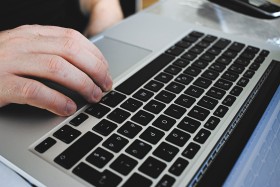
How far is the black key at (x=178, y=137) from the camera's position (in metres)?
0.33

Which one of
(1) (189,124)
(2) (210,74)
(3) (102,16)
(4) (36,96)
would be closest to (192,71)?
(2) (210,74)

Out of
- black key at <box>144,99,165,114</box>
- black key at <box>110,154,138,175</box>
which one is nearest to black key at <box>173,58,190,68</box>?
black key at <box>144,99,165,114</box>

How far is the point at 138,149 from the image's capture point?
1.04 feet

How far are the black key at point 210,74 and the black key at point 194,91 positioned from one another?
0.12ft

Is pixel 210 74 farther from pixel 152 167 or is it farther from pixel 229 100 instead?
pixel 152 167

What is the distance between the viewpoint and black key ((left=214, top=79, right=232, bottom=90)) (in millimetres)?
426

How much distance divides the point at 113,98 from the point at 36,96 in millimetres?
96

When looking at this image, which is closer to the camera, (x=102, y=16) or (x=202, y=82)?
(x=202, y=82)

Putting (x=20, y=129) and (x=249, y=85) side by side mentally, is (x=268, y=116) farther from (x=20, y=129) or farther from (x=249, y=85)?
(x=20, y=129)

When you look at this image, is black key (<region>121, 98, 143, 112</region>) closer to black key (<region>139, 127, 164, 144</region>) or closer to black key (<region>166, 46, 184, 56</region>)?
black key (<region>139, 127, 164, 144</region>)

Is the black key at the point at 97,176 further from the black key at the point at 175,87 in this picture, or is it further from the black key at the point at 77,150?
the black key at the point at 175,87

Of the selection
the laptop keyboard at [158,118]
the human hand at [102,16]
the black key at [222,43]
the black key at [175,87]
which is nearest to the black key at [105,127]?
the laptop keyboard at [158,118]

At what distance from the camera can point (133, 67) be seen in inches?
18.4

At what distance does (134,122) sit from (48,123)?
0.10 m
